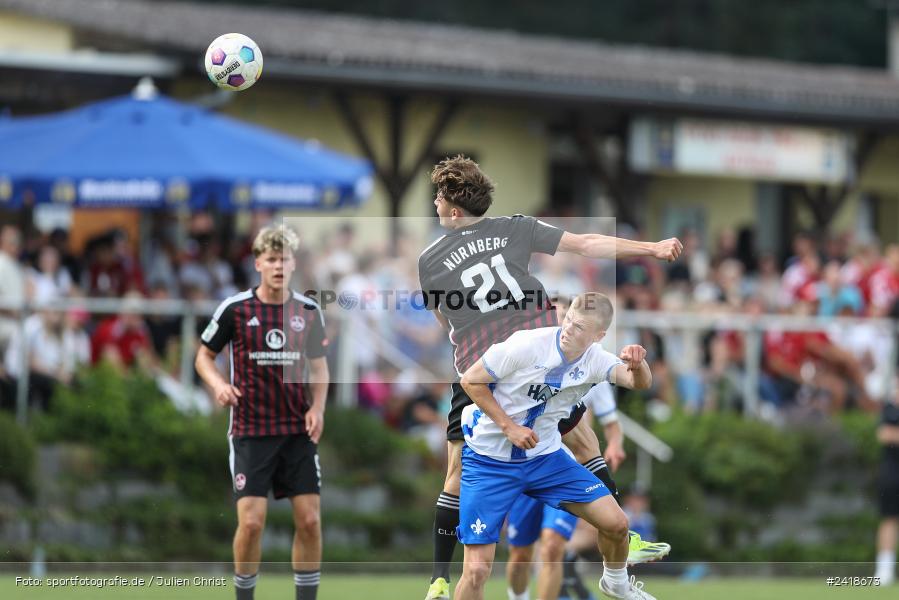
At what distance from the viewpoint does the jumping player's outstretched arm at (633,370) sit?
8.12m

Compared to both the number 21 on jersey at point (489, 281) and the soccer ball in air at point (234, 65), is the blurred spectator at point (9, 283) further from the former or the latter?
the number 21 on jersey at point (489, 281)

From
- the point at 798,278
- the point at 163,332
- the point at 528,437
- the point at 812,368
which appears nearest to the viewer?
the point at 528,437

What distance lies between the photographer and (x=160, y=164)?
15141 mm

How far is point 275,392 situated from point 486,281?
158 cm

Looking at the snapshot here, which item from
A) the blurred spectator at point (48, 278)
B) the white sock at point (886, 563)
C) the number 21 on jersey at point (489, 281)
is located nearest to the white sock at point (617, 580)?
the number 21 on jersey at point (489, 281)

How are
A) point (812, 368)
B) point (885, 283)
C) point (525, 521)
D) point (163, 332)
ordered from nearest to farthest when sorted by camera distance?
point (525, 521) → point (163, 332) → point (812, 368) → point (885, 283)

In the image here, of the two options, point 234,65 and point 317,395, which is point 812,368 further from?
point 234,65

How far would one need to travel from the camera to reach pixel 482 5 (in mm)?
42969

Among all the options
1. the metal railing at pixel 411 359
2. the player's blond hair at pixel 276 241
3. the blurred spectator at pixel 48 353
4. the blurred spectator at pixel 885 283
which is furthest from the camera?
the blurred spectator at pixel 885 283

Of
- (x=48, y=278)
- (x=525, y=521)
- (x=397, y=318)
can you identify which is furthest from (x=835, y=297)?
(x=525, y=521)

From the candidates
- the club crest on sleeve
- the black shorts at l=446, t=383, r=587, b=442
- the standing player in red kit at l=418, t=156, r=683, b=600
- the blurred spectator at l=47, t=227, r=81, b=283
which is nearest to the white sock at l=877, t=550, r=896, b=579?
the standing player in red kit at l=418, t=156, r=683, b=600

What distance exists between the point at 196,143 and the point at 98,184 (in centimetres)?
106

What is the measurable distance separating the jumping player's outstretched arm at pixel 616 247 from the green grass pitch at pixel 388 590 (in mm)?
4036

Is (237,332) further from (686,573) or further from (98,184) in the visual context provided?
(686,573)
